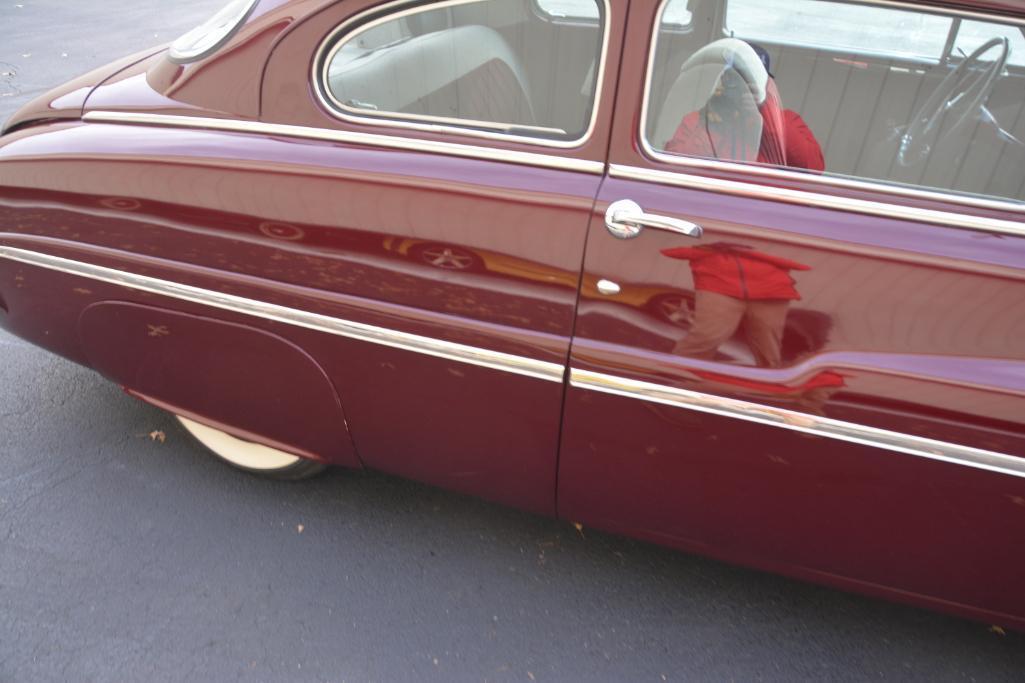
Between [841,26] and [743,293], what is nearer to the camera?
[743,293]

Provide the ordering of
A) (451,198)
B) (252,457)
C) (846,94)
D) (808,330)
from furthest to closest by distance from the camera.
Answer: (252,457), (846,94), (451,198), (808,330)

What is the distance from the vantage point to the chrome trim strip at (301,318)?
70.4 inches

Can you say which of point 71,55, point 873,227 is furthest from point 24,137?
point 71,55

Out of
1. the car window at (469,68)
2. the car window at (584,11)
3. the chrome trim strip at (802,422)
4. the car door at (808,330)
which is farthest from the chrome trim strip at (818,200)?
the chrome trim strip at (802,422)

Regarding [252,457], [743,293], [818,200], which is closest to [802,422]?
[743,293]

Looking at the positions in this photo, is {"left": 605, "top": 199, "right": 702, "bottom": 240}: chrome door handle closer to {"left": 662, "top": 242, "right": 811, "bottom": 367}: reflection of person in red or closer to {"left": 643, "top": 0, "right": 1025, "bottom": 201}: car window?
{"left": 662, "top": 242, "right": 811, "bottom": 367}: reflection of person in red

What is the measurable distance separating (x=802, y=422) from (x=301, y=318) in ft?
4.02

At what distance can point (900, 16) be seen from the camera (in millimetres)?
1641

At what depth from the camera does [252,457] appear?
248 cm

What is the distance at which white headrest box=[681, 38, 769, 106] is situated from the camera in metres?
1.85

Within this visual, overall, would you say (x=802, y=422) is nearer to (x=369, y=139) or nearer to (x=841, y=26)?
(x=841, y=26)

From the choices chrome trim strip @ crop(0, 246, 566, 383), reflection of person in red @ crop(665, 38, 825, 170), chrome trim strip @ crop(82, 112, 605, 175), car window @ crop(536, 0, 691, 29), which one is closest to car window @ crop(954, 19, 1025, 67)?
reflection of person in red @ crop(665, 38, 825, 170)

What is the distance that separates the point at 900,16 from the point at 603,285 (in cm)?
87

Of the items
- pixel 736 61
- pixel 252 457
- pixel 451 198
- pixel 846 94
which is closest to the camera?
pixel 451 198
